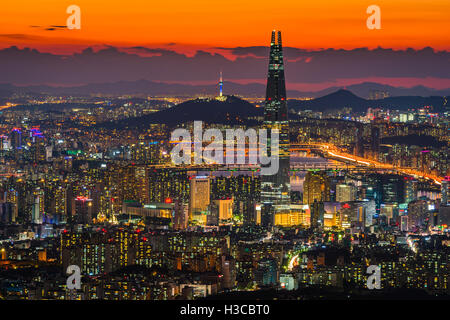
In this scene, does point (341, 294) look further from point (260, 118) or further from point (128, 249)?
point (260, 118)

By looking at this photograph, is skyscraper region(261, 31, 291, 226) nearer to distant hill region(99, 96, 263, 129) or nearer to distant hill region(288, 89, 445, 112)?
distant hill region(288, 89, 445, 112)

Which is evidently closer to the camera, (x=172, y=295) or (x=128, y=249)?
A: (x=172, y=295)

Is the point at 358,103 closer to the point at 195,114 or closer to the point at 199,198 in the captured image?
the point at 195,114

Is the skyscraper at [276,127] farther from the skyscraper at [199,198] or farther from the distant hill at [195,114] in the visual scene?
the distant hill at [195,114]

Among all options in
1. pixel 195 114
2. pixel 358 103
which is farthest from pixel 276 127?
pixel 358 103

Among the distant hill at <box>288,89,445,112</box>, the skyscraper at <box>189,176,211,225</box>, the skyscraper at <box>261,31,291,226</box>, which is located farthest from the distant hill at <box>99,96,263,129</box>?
the skyscraper at <box>189,176,211,225</box>

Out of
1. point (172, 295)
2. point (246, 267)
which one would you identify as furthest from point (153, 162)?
point (172, 295)

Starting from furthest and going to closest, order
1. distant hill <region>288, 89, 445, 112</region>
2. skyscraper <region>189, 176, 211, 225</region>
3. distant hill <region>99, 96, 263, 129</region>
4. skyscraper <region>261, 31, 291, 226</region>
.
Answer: distant hill <region>288, 89, 445, 112</region> < distant hill <region>99, 96, 263, 129</region> < skyscraper <region>261, 31, 291, 226</region> < skyscraper <region>189, 176, 211, 225</region>
